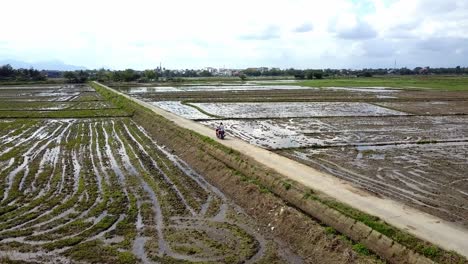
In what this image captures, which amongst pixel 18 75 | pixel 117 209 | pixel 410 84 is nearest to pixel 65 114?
pixel 117 209

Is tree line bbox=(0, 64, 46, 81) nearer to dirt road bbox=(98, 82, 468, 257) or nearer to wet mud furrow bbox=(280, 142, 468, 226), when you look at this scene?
wet mud furrow bbox=(280, 142, 468, 226)

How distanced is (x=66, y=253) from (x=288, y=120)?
23956mm

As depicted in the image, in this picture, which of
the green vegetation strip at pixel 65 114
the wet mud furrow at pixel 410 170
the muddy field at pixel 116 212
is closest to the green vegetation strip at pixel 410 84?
the wet mud furrow at pixel 410 170

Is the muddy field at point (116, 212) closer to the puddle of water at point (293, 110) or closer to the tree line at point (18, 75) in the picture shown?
the puddle of water at point (293, 110)

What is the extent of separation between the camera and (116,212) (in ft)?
38.9

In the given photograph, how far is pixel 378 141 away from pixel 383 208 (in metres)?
12.7

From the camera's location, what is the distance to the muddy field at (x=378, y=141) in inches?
547

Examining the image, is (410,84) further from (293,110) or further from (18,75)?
(18,75)

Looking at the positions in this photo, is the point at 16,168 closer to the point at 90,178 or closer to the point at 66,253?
the point at 90,178

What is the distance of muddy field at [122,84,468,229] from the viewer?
13902mm

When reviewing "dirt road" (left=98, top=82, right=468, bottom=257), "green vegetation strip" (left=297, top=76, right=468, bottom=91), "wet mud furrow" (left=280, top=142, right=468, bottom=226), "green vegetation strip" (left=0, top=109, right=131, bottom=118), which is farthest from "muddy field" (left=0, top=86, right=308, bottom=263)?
"green vegetation strip" (left=297, top=76, right=468, bottom=91)

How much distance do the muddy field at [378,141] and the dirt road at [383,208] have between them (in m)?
1.20

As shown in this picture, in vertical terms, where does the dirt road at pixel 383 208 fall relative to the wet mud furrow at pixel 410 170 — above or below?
above

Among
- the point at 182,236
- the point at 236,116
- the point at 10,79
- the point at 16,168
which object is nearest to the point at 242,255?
the point at 182,236
